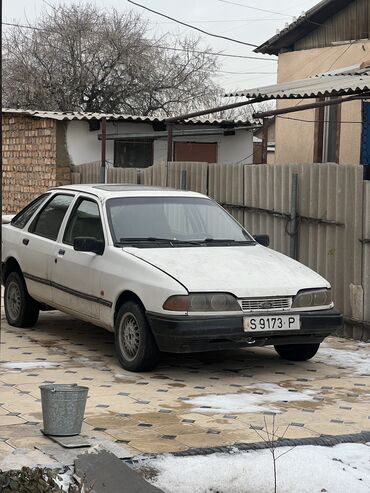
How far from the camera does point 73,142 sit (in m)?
22.6

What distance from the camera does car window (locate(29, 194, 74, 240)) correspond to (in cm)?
1049

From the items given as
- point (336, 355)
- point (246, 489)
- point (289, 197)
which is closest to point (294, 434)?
point (246, 489)

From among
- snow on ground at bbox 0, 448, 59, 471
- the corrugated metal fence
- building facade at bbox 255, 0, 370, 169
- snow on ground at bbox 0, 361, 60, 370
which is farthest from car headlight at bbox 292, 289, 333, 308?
building facade at bbox 255, 0, 370, 169

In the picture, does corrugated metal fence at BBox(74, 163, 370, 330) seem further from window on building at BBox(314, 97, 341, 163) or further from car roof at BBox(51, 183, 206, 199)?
window on building at BBox(314, 97, 341, 163)

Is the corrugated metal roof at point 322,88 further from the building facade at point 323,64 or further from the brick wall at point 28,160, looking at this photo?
the brick wall at point 28,160

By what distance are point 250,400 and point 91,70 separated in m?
31.1

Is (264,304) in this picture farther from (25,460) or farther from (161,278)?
(25,460)

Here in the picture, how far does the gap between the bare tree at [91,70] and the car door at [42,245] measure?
87.1ft

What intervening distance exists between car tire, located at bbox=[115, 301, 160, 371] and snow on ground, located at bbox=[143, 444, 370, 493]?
2562 mm

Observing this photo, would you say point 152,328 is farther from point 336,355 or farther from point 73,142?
point 73,142

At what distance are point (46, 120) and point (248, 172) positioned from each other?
11093mm

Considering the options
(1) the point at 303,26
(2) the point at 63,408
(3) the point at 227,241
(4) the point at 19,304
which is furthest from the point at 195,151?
(2) the point at 63,408

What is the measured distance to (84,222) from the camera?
10039 mm

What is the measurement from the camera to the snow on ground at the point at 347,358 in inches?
361
